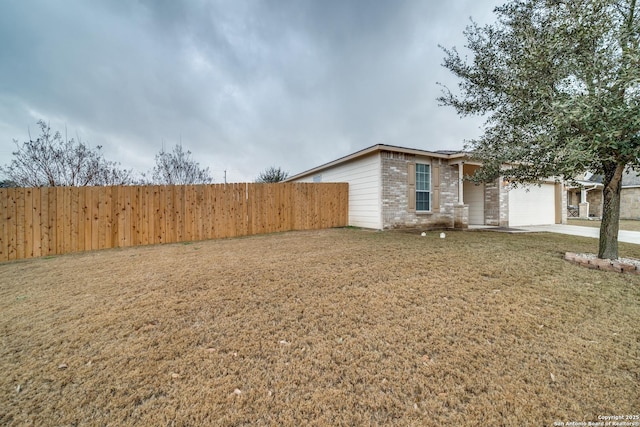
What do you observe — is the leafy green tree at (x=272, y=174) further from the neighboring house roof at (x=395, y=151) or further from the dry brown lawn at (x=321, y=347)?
the dry brown lawn at (x=321, y=347)

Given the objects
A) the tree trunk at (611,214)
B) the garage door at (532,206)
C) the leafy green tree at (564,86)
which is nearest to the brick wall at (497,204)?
the garage door at (532,206)

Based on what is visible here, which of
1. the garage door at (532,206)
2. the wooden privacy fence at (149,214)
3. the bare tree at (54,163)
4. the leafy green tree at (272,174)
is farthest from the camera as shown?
the leafy green tree at (272,174)

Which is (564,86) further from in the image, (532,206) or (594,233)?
(532,206)

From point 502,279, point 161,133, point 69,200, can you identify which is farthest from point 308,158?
point 502,279

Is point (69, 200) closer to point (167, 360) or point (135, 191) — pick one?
point (135, 191)

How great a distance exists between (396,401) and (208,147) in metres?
15.2

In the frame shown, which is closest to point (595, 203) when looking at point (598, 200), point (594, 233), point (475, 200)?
point (598, 200)

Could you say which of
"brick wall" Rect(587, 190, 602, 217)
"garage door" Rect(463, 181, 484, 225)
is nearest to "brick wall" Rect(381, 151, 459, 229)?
"garage door" Rect(463, 181, 484, 225)

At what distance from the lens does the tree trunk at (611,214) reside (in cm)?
464

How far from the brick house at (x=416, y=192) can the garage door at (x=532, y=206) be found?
49 millimetres

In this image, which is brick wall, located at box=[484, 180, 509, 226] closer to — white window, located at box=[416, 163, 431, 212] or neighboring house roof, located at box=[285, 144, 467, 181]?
neighboring house roof, located at box=[285, 144, 467, 181]

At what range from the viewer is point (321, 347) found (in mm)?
2150

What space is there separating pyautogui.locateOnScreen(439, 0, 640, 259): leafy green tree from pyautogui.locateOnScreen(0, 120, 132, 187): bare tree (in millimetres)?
13234

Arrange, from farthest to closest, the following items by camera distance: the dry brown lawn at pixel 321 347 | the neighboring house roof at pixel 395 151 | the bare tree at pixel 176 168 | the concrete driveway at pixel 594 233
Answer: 1. the bare tree at pixel 176 168
2. the neighboring house roof at pixel 395 151
3. the concrete driveway at pixel 594 233
4. the dry brown lawn at pixel 321 347
